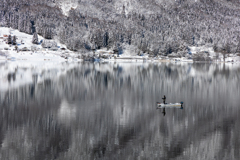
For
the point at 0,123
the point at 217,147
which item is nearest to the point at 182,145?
the point at 217,147

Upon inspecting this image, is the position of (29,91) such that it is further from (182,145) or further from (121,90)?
(182,145)

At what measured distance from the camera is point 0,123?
31.7 m

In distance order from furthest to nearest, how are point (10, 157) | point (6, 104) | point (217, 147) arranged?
point (6, 104) → point (217, 147) → point (10, 157)

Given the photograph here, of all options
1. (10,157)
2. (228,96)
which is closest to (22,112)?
(10,157)

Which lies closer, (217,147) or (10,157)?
(10,157)

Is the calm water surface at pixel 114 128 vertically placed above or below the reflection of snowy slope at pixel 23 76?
below

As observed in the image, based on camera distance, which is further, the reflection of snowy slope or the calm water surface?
the reflection of snowy slope

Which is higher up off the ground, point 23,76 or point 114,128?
point 23,76

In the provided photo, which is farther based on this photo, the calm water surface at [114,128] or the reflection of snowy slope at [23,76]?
the reflection of snowy slope at [23,76]

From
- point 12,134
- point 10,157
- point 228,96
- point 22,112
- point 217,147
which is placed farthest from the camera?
point 228,96

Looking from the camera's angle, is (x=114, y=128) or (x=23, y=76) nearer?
(x=114, y=128)

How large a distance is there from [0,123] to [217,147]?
80.9 feet

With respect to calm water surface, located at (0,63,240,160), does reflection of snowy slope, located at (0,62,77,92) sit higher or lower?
higher

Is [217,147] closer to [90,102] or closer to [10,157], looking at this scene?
[10,157]
